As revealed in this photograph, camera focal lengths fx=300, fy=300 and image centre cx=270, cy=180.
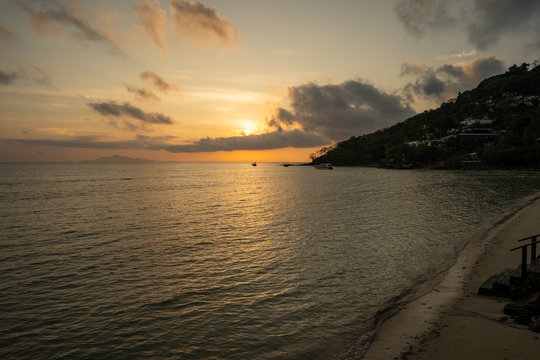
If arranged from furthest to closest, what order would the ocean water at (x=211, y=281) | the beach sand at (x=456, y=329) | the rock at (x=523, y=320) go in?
the ocean water at (x=211, y=281) < the rock at (x=523, y=320) < the beach sand at (x=456, y=329)

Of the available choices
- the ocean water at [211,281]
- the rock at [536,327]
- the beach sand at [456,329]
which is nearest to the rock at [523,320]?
the beach sand at [456,329]

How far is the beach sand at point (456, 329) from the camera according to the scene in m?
9.90

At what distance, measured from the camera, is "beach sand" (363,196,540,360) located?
9.90 metres

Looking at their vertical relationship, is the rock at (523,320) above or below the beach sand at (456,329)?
above

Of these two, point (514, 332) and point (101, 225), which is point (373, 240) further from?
point (101, 225)

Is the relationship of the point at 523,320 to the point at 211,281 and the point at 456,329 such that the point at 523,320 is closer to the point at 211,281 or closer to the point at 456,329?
the point at 456,329

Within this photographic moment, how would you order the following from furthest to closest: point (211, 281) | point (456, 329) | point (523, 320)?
point (211, 281)
point (456, 329)
point (523, 320)

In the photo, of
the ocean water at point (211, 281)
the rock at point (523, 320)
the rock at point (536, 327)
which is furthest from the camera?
the ocean water at point (211, 281)

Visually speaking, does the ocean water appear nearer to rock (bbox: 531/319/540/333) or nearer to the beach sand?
the beach sand

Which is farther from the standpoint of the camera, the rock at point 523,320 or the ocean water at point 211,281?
the ocean water at point 211,281

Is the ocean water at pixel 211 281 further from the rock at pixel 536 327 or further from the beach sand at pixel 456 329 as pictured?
the rock at pixel 536 327

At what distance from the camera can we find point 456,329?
11.5 metres

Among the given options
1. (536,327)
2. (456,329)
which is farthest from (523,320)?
(456,329)

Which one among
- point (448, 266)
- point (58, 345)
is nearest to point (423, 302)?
point (448, 266)
